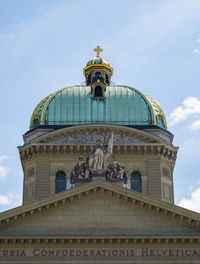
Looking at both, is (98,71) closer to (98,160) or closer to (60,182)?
(60,182)

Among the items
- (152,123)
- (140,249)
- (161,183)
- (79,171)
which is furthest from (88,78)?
(140,249)

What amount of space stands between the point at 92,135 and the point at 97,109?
3.65 metres

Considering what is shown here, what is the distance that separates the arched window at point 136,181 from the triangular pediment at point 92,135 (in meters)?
2.68

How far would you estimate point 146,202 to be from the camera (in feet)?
157

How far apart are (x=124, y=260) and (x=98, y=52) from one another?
1270 inches

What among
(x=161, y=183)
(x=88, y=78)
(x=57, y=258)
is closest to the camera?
(x=57, y=258)

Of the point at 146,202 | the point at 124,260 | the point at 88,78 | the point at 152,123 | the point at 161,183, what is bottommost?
the point at 124,260

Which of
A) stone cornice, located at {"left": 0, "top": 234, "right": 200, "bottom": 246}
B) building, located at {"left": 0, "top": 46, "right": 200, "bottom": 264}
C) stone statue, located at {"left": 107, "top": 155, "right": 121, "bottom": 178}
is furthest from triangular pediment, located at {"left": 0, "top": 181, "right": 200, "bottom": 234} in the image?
stone statue, located at {"left": 107, "top": 155, "right": 121, "bottom": 178}

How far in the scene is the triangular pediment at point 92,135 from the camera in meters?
61.9

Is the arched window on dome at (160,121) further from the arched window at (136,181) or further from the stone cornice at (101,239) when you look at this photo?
the stone cornice at (101,239)

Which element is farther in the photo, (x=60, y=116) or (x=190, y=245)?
(x=60, y=116)

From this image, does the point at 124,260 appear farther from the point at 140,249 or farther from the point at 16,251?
the point at 16,251

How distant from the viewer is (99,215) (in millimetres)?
48156

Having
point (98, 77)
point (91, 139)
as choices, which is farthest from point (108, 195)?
point (98, 77)
